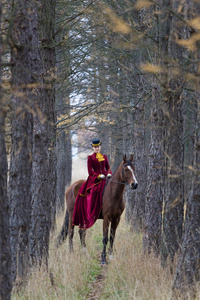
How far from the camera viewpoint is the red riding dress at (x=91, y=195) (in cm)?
991

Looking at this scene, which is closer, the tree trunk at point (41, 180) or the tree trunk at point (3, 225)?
the tree trunk at point (3, 225)

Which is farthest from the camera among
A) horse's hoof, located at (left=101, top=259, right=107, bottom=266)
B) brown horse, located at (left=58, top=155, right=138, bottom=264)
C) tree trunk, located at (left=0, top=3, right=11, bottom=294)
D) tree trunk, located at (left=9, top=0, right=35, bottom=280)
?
brown horse, located at (left=58, top=155, right=138, bottom=264)

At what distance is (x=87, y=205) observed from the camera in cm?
1010

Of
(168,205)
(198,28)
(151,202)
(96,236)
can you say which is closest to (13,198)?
(168,205)

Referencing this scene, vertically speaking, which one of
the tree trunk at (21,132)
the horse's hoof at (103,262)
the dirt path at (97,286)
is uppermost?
the tree trunk at (21,132)

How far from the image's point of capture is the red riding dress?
9.91m

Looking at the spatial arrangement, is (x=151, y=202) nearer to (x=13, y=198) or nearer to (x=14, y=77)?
(x=13, y=198)

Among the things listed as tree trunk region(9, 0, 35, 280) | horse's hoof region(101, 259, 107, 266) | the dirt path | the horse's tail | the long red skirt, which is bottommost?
horse's hoof region(101, 259, 107, 266)

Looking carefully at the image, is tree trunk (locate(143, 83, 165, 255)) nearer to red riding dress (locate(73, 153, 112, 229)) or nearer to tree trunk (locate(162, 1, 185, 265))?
tree trunk (locate(162, 1, 185, 265))

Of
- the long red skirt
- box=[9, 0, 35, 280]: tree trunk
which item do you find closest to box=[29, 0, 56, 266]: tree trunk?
box=[9, 0, 35, 280]: tree trunk

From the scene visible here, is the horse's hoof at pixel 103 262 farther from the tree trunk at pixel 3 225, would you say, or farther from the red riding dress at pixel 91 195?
the tree trunk at pixel 3 225

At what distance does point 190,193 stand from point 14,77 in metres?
2.91

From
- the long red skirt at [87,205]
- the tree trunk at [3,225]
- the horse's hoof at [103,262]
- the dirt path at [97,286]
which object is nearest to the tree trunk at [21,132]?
the tree trunk at [3,225]

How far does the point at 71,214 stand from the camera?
34.6 ft
